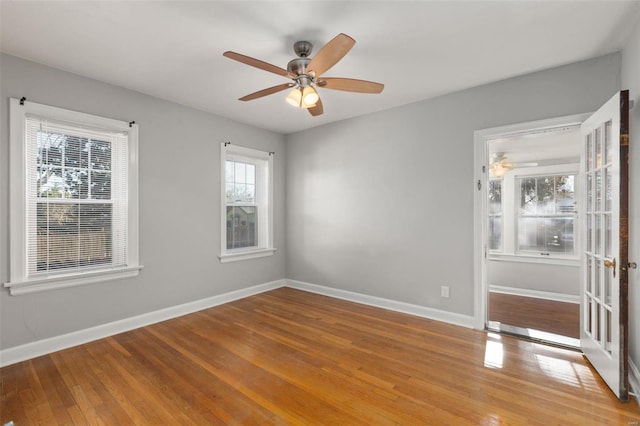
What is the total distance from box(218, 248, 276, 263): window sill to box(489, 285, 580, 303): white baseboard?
3.86m

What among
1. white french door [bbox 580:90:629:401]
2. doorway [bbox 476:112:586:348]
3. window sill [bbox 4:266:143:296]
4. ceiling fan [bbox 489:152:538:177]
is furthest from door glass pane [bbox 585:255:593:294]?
window sill [bbox 4:266:143:296]

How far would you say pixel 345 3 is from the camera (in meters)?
1.96

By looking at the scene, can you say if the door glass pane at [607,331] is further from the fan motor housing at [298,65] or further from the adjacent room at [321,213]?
the fan motor housing at [298,65]

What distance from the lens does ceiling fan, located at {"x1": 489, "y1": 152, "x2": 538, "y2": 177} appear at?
5090 mm

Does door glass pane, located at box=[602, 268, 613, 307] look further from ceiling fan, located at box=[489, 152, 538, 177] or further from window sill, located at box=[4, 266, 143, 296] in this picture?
window sill, located at box=[4, 266, 143, 296]

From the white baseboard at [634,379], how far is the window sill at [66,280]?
4467 mm

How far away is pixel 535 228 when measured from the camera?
5004 millimetres

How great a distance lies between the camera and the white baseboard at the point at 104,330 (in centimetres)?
260

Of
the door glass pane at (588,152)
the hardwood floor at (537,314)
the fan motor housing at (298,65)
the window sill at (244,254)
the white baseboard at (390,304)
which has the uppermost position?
the fan motor housing at (298,65)

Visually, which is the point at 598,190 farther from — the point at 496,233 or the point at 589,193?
the point at 496,233

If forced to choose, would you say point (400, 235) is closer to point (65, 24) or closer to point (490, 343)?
point (490, 343)

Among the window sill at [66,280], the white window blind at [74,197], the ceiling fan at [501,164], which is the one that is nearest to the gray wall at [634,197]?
the ceiling fan at [501,164]

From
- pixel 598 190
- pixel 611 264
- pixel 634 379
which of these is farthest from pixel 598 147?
pixel 634 379

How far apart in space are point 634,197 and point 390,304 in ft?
8.61
